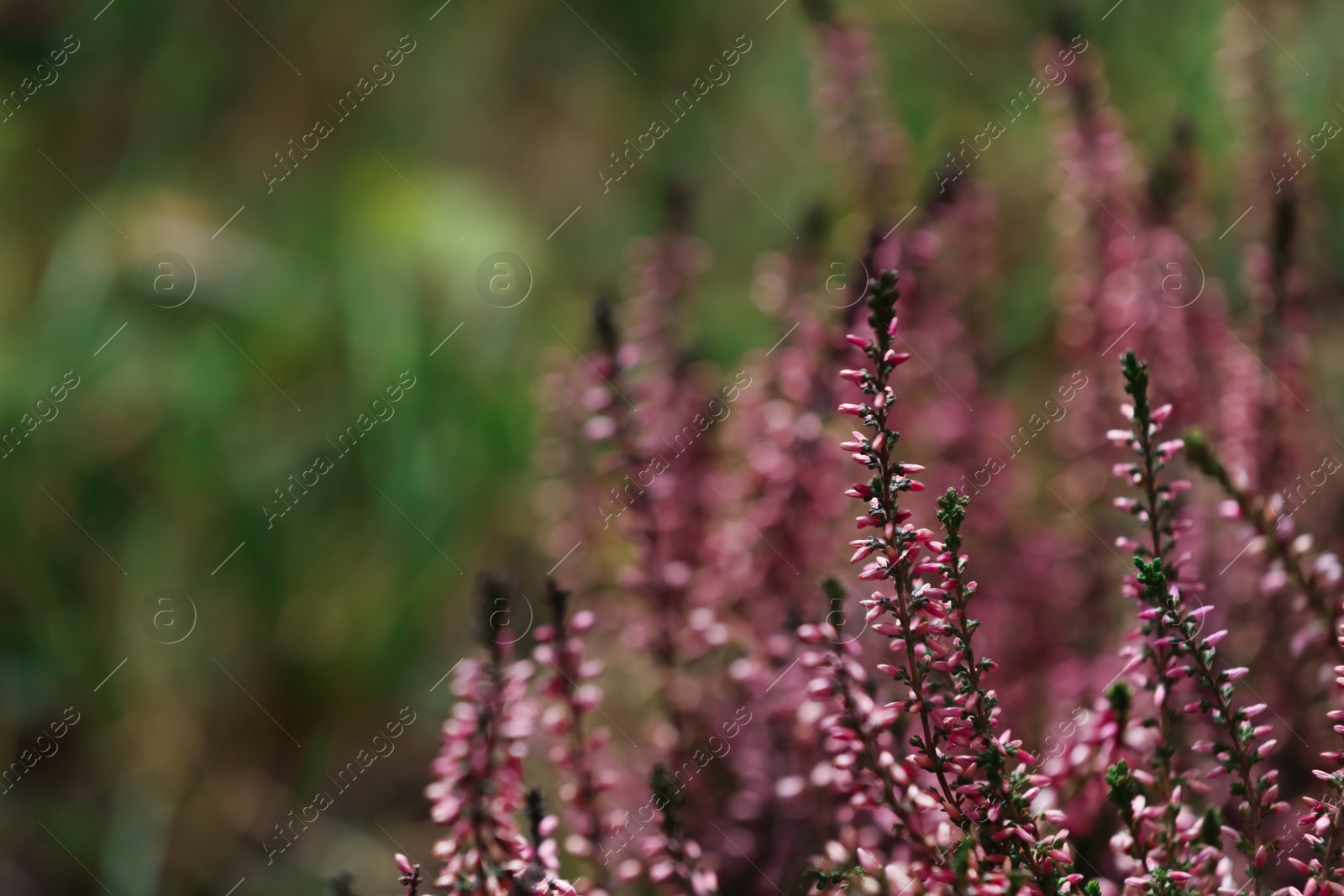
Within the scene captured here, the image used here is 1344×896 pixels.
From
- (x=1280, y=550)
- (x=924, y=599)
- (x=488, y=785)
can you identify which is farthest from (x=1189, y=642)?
(x=488, y=785)

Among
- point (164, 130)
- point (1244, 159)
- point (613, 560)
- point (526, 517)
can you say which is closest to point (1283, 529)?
point (1244, 159)

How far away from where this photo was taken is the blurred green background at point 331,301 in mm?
2686

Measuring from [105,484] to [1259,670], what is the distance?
2.89 m

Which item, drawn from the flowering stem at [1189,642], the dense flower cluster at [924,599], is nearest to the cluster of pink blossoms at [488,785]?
the dense flower cluster at [924,599]

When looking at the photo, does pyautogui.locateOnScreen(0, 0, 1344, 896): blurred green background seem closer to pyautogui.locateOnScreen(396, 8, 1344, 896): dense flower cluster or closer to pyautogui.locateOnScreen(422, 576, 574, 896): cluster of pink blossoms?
pyautogui.locateOnScreen(396, 8, 1344, 896): dense flower cluster

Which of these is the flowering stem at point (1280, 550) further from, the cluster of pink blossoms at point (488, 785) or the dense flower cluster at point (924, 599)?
the cluster of pink blossoms at point (488, 785)

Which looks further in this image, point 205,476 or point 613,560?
point 205,476

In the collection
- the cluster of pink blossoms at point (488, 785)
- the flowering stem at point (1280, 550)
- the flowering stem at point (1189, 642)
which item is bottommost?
the cluster of pink blossoms at point (488, 785)

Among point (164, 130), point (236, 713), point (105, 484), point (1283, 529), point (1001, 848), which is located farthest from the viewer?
point (164, 130)

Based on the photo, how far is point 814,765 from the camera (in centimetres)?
162

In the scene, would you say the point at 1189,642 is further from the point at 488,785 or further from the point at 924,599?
the point at 488,785

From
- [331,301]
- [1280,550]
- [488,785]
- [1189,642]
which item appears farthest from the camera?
[331,301]

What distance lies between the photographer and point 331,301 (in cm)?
362

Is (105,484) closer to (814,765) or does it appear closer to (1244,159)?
(814,765)
